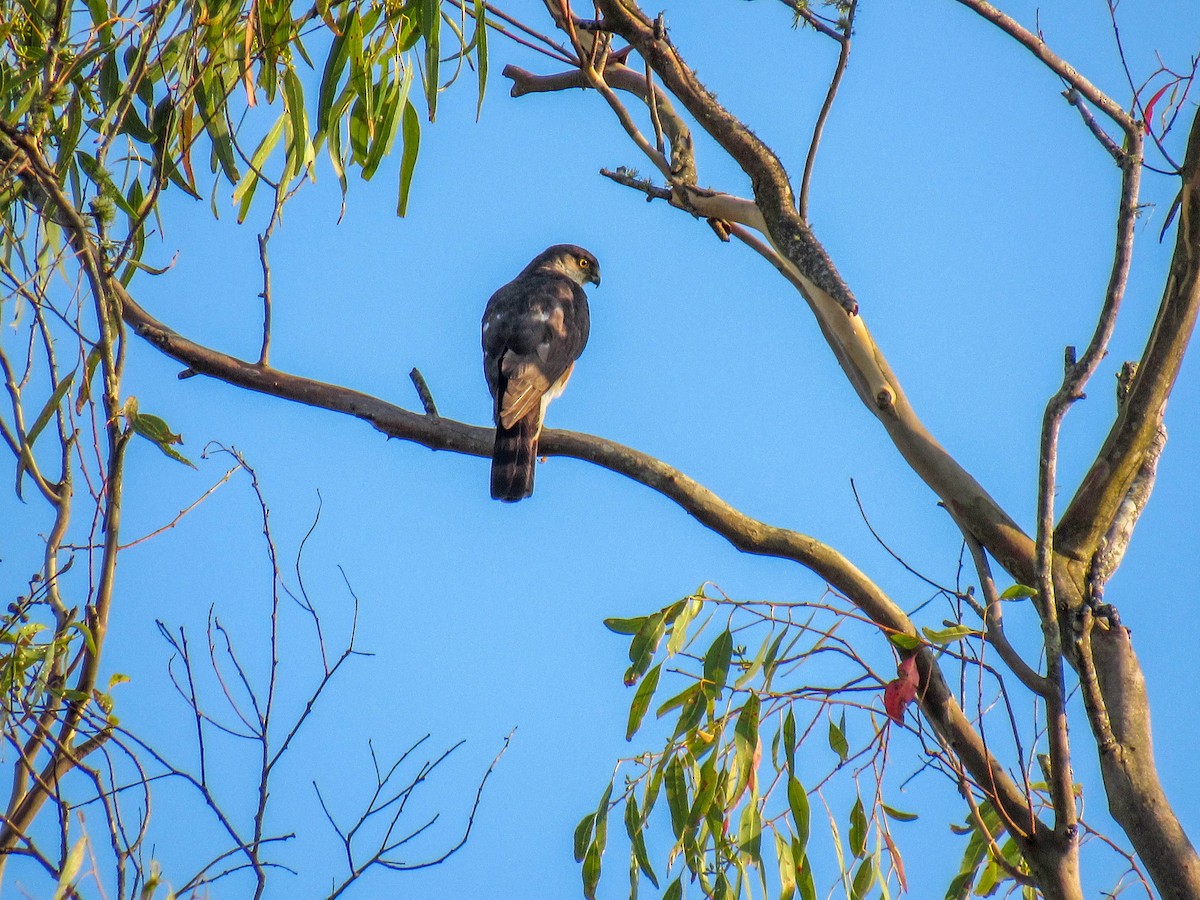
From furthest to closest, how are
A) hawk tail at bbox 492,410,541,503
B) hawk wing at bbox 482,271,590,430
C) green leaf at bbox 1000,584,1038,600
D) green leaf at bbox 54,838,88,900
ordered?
1. hawk wing at bbox 482,271,590,430
2. hawk tail at bbox 492,410,541,503
3. green leaf at bbox 1000,584,1038,600
4. green leaf at bbox 54,838,88,900

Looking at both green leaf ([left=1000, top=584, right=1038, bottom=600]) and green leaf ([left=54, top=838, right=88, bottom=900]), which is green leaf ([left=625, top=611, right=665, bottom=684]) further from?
green leaf ([left=54, top=838, right=88, bottom=900])

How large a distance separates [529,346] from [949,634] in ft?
11.2

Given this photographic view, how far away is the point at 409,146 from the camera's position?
11.2 feet

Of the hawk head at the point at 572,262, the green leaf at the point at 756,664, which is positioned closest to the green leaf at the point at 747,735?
the green leaf at the point at 756,664

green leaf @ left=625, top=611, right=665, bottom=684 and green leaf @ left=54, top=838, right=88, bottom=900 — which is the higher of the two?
green leaf @ left=625, top=611, right=665, bottom=684

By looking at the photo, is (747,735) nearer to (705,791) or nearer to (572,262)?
(705,791)

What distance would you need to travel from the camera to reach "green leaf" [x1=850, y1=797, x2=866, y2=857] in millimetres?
3072

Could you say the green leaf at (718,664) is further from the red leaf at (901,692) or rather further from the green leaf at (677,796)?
the red leaf at (901,692)

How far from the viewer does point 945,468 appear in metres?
3.25

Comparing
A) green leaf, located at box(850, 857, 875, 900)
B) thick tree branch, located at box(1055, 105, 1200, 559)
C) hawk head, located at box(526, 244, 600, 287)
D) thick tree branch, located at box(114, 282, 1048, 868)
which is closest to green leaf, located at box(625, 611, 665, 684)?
thick tree branch, located at box(114, 282, 1048, 868)

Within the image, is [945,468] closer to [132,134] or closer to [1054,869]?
[1054,869]

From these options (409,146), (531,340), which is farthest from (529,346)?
(409,146)

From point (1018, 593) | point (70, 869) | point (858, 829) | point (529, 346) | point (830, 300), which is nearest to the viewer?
point (70, 869)

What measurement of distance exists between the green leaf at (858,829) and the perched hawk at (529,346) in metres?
1.63
